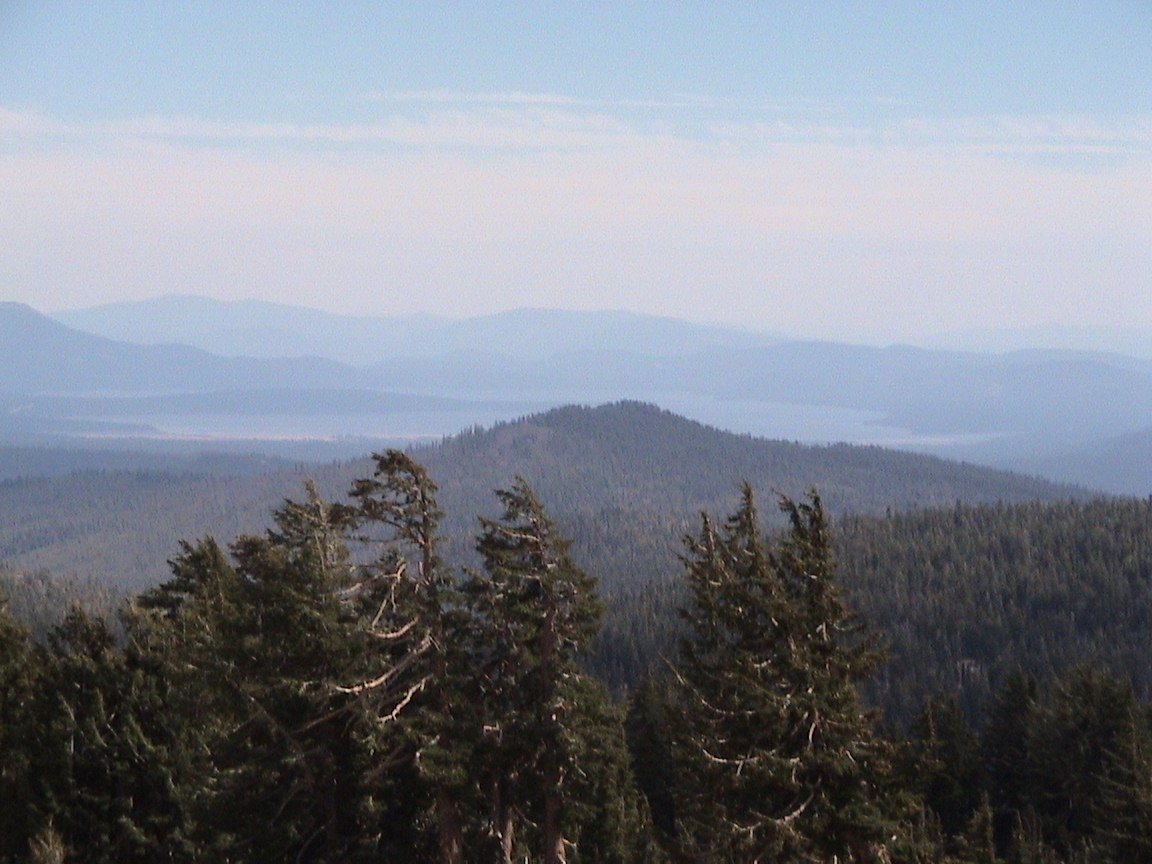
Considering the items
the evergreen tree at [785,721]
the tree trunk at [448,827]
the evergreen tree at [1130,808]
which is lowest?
the evergreen tree at [1130,808]

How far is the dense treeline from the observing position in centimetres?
1898

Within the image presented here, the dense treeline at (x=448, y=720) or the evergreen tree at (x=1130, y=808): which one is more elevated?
the dense treeline at (x=448, y=720)

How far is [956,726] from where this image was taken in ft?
165

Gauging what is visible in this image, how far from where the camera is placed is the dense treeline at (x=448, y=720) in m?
19.0

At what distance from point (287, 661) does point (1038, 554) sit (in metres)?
138

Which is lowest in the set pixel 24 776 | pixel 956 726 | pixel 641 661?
pixel 641 661

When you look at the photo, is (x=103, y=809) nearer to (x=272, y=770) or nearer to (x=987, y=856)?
(x=272, y=770)

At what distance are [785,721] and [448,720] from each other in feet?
18.5

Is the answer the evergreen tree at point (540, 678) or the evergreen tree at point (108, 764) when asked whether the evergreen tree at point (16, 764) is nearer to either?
the evergreen tree at point (108, 764)

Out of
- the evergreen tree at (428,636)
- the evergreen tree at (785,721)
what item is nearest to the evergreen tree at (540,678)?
the evergreen tree at (428,636)

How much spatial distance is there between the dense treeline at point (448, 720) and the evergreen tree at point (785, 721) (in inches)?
1.7

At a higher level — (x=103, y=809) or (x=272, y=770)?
(x=272, y=770)

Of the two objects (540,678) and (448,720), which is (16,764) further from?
(540,678)

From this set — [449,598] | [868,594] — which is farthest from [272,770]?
[868,594]
